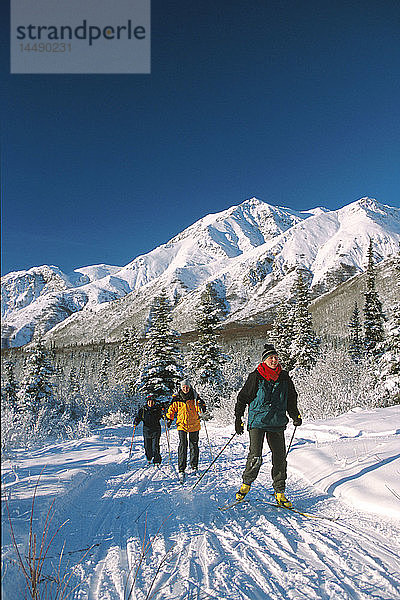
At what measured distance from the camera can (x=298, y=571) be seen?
3100 millimetres

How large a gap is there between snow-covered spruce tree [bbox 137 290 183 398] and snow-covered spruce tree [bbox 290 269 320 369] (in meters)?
12.1

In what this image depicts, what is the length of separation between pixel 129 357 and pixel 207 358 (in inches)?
387

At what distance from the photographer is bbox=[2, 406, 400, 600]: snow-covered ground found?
2879 mm

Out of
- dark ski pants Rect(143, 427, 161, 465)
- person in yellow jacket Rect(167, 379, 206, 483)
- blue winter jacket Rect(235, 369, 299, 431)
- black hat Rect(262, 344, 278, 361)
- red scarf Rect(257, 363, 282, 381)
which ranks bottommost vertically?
dark ski pants Rect(143, 427, 161, 465)

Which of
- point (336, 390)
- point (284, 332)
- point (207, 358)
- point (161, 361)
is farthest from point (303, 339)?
point (161, 361)

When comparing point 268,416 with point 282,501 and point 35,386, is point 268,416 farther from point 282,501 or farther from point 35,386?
point 35,386

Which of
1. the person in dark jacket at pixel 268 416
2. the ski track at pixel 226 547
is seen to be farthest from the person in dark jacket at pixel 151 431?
the person in dark jacket at pixel 268 416

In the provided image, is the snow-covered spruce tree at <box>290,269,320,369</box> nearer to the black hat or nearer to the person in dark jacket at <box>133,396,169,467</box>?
the person in dark jacket at <box>133,396,169,467</box>

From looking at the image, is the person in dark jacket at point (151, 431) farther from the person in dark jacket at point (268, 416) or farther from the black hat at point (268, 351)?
the black hat at point (268, 351)

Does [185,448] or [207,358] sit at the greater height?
[207,358]

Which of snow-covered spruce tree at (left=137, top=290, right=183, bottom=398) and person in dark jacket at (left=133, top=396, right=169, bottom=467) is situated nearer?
person in dark jacket at (left=133, top=396, right=169, bottom=467)

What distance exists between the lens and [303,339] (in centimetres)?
3031

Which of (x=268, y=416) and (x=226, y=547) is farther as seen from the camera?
(x=268, y=416)

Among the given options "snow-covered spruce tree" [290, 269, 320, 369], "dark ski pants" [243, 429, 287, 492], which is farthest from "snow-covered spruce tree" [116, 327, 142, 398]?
"dark ski pants" [243, 429, 287, 492]
